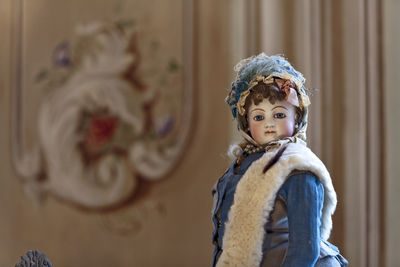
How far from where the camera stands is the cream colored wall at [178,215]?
204 cm

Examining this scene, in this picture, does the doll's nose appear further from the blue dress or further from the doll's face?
the blue dress

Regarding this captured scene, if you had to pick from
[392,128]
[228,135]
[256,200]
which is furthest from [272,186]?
[228,135]

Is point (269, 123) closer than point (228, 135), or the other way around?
point (269, 123)

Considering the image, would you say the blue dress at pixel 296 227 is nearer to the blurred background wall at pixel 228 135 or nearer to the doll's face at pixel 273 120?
the doll's face at pixel 273 120

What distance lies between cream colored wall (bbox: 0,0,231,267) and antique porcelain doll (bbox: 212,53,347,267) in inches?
35.9

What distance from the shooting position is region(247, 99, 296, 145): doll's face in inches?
41.7

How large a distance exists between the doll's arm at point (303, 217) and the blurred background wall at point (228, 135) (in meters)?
0.73

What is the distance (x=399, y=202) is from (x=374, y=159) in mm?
132

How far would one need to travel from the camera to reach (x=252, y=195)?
1.02 meters

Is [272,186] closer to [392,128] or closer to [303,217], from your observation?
[303,217]

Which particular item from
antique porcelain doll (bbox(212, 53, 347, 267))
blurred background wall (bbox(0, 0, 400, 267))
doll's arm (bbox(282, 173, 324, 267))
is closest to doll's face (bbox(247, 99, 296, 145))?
antique porcelain doll (bbox(212, 53, 347, 267))

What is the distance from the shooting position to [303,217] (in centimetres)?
95

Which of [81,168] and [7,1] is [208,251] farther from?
[7,1]

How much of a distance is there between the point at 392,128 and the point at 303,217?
848 mm
